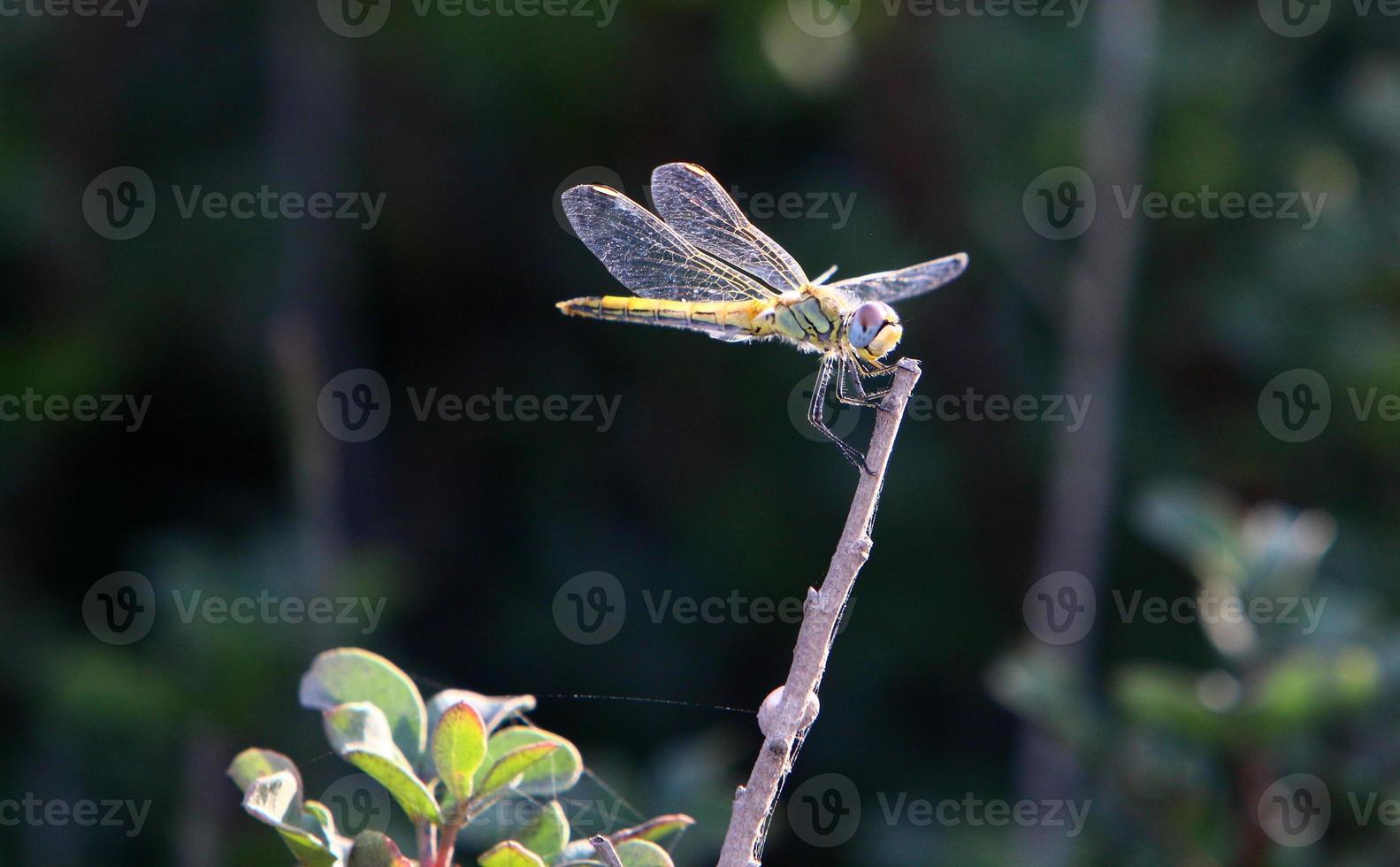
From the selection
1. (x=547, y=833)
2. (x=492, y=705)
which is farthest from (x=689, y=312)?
(x=547, y=833)

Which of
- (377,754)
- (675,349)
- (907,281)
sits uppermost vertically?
(907,281)

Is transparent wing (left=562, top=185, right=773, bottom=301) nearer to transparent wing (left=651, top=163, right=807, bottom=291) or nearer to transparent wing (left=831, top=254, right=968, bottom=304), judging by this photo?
transparent wing (left=651, top=163, right=807, bottom=291)

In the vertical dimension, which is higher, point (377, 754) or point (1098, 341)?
point (1098, 341)

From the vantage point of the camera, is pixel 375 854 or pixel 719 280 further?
pixel 719 280

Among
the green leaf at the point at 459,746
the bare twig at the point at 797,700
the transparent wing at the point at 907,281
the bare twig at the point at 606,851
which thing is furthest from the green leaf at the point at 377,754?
the transparent wing at the point at 907,281

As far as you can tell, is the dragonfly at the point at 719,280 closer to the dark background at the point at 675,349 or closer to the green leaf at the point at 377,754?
the dark background at the point at 675,349

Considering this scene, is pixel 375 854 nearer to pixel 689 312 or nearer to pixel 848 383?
pixel 848 383

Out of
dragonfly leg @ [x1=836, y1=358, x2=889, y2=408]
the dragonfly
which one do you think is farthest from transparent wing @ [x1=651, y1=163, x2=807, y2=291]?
dragonfly leg @ [x1=836, y1=358, x2=889, y2=408]

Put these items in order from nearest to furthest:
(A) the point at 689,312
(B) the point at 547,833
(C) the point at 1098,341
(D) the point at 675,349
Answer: (B) the point at 547,833
(A) the point at 689,312
(C) the point at 1098,341
(D) the point at 675,349
